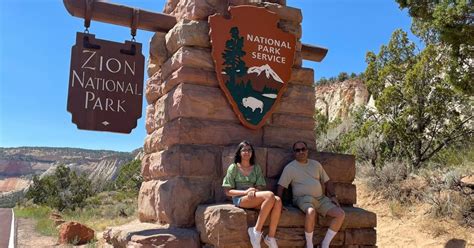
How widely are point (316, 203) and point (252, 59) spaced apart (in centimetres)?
177

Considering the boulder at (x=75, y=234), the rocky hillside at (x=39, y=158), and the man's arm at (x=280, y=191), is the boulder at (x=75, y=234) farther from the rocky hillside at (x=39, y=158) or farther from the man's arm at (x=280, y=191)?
the rocky hillside at (x=39, y=158)

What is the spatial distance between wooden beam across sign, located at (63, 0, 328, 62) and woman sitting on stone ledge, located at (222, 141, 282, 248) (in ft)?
6.24

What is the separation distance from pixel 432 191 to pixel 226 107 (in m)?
5.97

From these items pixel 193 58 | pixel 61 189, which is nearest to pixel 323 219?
pixel 193 58

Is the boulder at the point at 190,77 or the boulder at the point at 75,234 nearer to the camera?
the boulder at the point at 190,77

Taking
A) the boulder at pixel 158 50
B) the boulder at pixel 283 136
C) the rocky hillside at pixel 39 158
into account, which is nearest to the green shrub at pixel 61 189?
the boulder at pixel 158 50

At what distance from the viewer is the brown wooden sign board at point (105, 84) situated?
4.63m

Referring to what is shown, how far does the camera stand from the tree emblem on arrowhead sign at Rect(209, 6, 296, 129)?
4.93m

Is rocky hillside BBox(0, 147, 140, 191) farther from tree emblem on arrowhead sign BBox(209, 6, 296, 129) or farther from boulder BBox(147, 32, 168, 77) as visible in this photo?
tree emblem on arrowhead sign BBox(209, 6, 296, 129)

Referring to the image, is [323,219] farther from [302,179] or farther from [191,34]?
[191,34]

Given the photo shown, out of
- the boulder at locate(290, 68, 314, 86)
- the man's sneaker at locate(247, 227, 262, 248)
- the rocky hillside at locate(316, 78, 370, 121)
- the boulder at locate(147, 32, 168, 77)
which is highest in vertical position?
the rocky hillside at locate(316, 78, 370, 121)

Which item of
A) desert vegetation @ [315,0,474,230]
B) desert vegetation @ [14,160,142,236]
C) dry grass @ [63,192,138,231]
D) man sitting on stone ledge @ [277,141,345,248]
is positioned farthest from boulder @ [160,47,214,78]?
desert vegetation @ [14,160,142,236]

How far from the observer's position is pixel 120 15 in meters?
5.07

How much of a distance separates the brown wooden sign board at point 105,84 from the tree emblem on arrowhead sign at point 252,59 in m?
0.95
